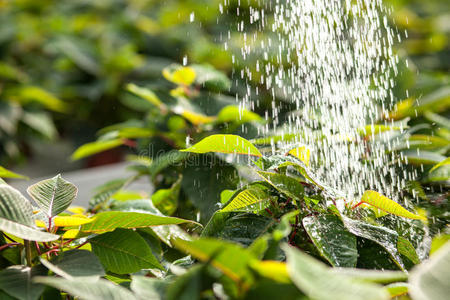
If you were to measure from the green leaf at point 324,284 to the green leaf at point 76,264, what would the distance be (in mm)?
242

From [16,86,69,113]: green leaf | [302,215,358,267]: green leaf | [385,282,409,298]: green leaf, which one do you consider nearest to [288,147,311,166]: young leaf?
[302,215,358,267]: green leaf

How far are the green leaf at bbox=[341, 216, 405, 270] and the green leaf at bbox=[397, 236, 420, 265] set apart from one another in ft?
0.03

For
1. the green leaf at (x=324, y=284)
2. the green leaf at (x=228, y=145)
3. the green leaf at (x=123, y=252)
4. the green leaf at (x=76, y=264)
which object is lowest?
the green leaf at (x=123, y=252)

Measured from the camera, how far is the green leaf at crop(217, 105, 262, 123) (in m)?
0.93

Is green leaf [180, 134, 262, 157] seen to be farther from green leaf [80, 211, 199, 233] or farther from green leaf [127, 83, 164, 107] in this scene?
green leaf [127, 83, 164, 107]

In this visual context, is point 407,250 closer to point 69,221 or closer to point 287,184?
point 287,184

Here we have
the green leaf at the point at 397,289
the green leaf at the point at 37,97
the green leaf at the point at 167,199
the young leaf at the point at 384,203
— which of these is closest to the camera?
the green leaf at the point at 397,289


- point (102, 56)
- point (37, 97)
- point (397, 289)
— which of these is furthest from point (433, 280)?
point (102, 56)

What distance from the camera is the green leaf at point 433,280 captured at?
1.13ft

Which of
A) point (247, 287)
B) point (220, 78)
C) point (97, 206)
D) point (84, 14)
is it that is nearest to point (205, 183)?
point (97, 206)

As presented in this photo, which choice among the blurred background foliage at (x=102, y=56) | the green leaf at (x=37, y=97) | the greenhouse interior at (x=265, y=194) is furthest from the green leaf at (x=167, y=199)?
the green leaf at (x=37, y=97)

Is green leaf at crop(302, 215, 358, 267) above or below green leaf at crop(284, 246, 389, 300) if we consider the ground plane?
below

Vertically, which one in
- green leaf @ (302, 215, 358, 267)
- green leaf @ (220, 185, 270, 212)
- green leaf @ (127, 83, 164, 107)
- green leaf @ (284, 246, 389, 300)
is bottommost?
green leaf @ (302, 215, 358, 267)

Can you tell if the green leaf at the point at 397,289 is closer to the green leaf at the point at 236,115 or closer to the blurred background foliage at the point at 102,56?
the green leaf at the point at 236,115
